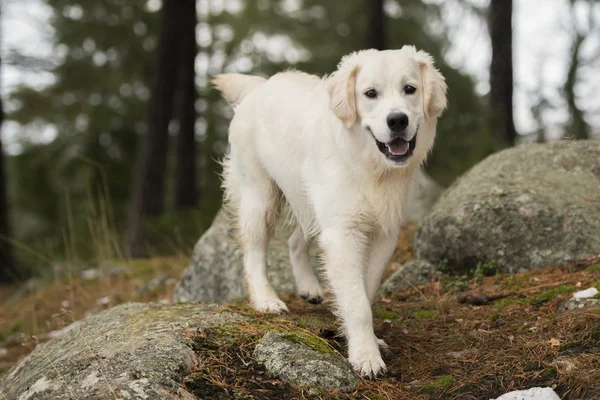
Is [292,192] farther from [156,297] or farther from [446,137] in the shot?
[446,137]

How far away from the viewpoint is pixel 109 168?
1691 cm

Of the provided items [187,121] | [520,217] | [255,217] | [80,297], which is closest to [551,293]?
[520,217]

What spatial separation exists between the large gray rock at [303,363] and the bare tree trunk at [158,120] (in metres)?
7.33

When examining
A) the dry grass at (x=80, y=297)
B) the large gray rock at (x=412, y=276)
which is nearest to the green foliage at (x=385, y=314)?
the large gray rock at (x=412, y=276)

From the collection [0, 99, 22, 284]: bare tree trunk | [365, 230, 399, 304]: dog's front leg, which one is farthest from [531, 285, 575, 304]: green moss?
[0, 99, 22, 284]: bare tree trunk

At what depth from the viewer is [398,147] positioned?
12.5ft

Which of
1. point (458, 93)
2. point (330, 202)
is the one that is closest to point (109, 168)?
point (458, 93)

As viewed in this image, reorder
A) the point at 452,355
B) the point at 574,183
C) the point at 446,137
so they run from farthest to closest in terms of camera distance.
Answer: the point at 446,137 < the point at 574,183 < the point at 452,355

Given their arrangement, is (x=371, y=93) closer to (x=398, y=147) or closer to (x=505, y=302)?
(x=398, y=147)

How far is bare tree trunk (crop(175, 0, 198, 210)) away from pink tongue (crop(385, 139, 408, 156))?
807cm

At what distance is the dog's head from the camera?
3758 millimetres

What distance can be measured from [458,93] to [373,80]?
1096 centimetres

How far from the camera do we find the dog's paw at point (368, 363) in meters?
3.60

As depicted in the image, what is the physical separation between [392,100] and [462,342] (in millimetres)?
1528
